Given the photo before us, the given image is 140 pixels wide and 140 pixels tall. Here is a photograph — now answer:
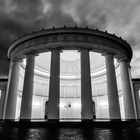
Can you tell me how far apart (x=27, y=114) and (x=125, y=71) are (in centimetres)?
1911

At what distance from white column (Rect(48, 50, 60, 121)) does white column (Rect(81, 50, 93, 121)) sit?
3.83 meters

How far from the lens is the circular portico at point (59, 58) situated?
21.2 m

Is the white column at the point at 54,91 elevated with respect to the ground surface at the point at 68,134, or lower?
elevated

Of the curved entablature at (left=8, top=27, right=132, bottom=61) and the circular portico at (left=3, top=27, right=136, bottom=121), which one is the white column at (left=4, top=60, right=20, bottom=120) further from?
the curved entablature at (left=8, top=27, right=132, bottom=61)

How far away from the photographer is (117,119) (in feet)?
69.4

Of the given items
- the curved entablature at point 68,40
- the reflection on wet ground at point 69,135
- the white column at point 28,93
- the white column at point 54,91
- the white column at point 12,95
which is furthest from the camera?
the white column at point 12,95

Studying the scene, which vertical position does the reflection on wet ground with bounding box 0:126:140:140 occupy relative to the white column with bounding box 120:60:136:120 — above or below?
below

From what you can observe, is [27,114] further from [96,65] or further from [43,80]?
[96,65]

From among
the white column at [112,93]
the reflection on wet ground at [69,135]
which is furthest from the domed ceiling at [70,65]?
the reflection on wet ground at [69,135]

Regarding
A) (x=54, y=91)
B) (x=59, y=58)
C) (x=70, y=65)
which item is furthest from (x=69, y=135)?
(x=70, y=65)

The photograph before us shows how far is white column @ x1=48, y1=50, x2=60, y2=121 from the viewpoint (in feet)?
65.8

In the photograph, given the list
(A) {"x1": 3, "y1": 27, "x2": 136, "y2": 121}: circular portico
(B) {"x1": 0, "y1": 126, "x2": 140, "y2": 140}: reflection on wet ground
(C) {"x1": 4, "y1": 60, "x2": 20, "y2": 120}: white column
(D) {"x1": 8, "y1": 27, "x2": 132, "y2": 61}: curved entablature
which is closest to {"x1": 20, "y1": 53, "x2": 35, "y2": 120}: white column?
(A) {"x1": 3, "y1": 27, "x2": 136, "y2": 121}: circular portico

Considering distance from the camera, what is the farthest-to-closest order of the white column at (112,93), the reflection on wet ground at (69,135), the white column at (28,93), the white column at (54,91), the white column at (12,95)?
1. the white column at (12,95)
2. the white column at (112,93)
3. the white column at (28,93)
4. the white column at (54,91)
5. the reflection on wet ground at (69,135)

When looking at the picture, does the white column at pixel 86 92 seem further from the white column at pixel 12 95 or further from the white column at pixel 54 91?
the white column at pixel 12 95
